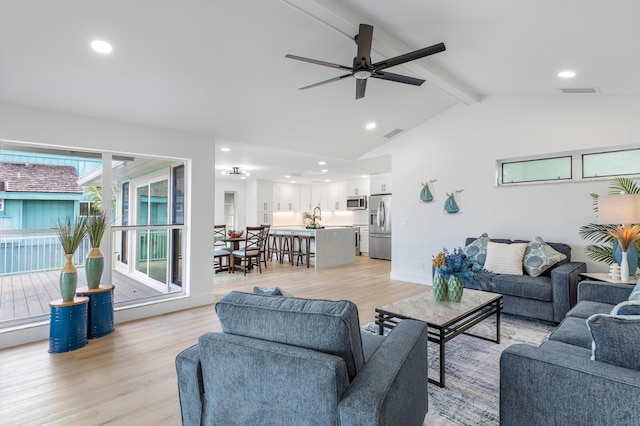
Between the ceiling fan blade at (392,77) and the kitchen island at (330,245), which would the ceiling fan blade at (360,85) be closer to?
the ceiling fan blade at (392,77)

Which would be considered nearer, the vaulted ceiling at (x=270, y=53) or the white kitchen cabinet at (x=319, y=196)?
the vaulted ceiling at (x=270, y=53)

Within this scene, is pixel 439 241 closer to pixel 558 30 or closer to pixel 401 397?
pixel 558 30

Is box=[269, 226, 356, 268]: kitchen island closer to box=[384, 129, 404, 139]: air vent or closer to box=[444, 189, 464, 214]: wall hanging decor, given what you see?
box=[384, 129, 404, 139]: air vent

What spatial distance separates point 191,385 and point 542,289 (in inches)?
143

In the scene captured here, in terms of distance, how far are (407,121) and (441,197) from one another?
4.61ft

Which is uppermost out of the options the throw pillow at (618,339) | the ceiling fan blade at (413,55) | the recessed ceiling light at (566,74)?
the recessed ceiling light at (566,74)

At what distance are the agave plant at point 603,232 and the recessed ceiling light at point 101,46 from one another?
16.9ft

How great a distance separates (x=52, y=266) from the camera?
3.54 m

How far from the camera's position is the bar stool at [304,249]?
7.58 meters

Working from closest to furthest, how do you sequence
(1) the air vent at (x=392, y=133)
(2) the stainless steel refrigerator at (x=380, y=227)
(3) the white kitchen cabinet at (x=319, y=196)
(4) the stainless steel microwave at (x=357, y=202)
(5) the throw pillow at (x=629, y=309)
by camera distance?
(5) the throw pillow at (x=629, y=309), (1) the air vent at (x=392, y=133), (2) the stainless steel refrigerator at (x=380, y=227), (4) the stainless steel microwave at (x=357, y=202), (3) the white kitchen cabinet at (x=319, y=196)

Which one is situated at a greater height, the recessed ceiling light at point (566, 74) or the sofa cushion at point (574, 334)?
the recessed ceiling light at point (566, 74)

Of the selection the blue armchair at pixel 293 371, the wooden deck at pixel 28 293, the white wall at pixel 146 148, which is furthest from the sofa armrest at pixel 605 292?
the wooden deck at pixel 28 293

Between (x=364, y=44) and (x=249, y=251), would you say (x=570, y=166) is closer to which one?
(x=364, y=44)

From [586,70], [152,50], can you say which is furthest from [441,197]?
[152,50]
